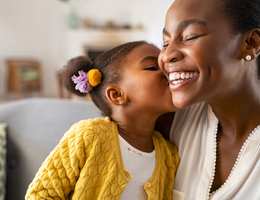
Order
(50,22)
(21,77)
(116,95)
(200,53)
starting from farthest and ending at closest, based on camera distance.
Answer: (50,22) → (21,77) → (116,95) → (200,53)

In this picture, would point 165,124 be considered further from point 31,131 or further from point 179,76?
point 31,131

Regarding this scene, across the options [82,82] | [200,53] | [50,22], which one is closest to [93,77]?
[82,82]

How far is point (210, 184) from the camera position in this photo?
1030 millimetres

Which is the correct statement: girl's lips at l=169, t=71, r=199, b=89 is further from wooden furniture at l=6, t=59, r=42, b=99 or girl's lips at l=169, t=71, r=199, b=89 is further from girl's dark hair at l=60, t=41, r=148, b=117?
wooden furniture at l=6, t=59, r=42, b=99

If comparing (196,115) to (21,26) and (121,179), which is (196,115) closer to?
(121,179)

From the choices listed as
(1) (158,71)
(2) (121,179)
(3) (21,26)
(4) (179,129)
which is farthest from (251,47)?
(3) (21,26)

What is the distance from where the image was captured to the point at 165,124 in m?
1.33

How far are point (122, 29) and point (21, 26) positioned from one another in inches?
110

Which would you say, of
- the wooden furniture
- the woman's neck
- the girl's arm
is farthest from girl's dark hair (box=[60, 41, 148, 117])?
the wooden furniture

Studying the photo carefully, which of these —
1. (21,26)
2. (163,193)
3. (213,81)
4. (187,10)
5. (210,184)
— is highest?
(21,26)

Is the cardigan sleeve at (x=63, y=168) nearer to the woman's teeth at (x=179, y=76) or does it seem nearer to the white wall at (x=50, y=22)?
the woman's teeth at (x=179, y=76)

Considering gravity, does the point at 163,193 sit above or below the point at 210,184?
below

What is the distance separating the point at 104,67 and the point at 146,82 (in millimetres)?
244

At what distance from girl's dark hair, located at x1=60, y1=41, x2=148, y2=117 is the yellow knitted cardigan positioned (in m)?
0.19
